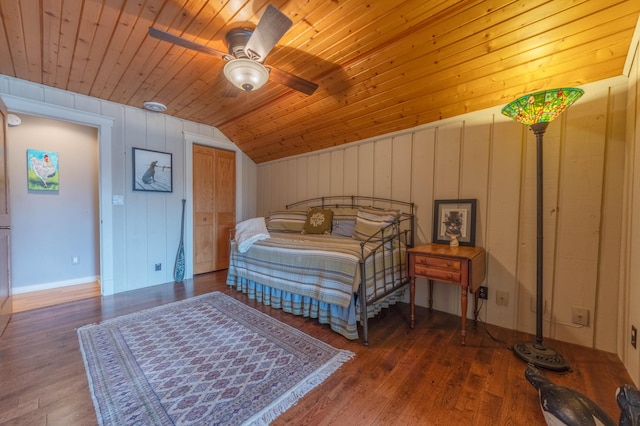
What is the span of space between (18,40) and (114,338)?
8.10ft

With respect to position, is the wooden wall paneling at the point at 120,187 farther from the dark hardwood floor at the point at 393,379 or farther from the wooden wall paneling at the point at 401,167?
the wooden wall paneling at the point at 401,167

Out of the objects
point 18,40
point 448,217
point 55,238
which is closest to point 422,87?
point 448,217

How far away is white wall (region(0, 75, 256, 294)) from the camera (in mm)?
2779

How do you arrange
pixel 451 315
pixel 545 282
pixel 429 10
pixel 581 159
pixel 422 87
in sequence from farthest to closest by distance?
pixel 451 315
pixel 422 87
pixel 545 282
pixel 581 159
pixel 429 10

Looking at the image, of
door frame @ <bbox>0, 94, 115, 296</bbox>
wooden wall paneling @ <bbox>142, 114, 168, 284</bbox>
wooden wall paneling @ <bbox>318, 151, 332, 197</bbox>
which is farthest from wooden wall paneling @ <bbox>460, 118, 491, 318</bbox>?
door frame @ <bbox>0, 94, 115, 296</bbox>

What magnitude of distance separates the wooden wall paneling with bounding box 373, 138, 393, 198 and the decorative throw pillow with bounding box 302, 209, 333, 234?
0.68 metres

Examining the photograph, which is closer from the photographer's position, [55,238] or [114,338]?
[114,338]

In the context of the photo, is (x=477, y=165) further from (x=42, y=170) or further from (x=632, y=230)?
(x=42, y=170)

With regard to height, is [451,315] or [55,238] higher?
[55,238]

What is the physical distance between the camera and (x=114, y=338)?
205 cm

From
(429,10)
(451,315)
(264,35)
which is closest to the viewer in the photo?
(264,35)

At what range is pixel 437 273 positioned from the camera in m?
2.09

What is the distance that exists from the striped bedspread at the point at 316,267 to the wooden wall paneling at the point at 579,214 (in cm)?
127

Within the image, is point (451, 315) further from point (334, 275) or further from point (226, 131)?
point (226, 131)
